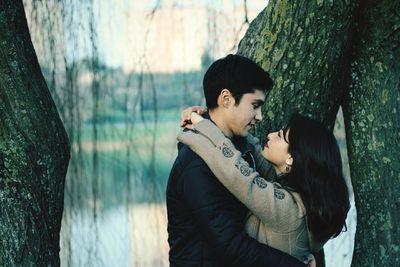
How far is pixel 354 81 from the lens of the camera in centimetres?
366

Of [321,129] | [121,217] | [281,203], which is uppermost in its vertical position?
[321,129]

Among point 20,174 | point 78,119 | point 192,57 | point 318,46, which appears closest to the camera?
point 20,174

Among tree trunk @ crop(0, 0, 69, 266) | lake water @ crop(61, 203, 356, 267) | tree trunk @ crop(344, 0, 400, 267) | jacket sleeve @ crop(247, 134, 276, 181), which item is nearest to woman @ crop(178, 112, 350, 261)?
jacket sleeve @ crop(247, 134, 276, 181)

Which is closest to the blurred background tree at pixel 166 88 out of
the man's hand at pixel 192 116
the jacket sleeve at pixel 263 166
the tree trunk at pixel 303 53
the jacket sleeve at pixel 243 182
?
the tree trunk at pixel 303 53

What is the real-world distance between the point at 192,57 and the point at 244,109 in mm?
3369

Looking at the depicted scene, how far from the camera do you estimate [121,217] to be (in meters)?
6.74

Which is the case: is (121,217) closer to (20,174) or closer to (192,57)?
(192,57)

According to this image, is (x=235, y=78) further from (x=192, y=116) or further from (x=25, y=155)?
(x=25, y=155)

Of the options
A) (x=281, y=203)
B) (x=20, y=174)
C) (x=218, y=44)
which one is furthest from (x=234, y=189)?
(x=218, y=44)

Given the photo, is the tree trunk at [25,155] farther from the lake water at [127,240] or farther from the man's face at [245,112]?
the lake water at [127,240]

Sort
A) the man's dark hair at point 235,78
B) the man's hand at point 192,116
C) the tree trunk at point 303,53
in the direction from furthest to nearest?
the tree trunk at point 303,53, the man's hand at point 192,116, the man's dark hair at point 235,78

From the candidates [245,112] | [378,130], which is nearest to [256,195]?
[245,112]

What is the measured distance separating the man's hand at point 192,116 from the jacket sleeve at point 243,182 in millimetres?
132

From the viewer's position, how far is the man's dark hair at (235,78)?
263 cm
